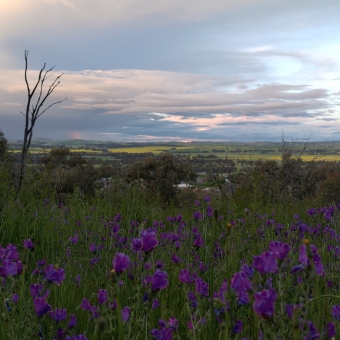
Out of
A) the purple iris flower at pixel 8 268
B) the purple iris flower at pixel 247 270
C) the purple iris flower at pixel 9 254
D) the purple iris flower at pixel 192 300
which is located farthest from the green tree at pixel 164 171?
the purple iris flower at pixel 247 270

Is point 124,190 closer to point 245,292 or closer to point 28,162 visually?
point 28,162

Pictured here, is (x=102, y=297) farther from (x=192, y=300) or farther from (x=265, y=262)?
(x=265, y=262)

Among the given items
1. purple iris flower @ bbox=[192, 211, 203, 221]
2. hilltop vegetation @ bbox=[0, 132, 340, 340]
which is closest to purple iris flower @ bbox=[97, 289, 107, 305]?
hilltop vegetation @ bbox=[0, 132, 340, 340]

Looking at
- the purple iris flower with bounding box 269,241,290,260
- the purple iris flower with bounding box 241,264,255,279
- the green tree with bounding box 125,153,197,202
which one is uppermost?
the purple iris flower with bounding box 269,241,290,260

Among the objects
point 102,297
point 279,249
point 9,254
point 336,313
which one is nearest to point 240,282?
point 279,249

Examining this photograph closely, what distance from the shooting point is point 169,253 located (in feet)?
10.6

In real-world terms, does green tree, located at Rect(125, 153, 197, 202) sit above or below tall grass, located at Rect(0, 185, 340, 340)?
below

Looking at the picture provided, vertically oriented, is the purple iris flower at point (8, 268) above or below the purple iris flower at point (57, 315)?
above

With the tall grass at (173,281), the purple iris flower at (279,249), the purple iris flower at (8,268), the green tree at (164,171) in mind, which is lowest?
the green tree at (164,171)

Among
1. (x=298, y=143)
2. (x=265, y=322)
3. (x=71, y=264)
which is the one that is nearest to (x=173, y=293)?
(x=71, y=264)

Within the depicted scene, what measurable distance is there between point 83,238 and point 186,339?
2136 millimetres

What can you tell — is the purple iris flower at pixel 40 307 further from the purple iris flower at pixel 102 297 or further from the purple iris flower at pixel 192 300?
the purple iris flower at pixel 192 300

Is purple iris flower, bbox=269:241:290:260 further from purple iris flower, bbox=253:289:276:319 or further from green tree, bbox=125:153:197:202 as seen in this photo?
green tree, bbox=125:153:197:202

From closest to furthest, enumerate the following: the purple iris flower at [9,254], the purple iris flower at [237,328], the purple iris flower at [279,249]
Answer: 1. the purple iris flower at [279,249]
2. the purple iris flower at [237,328]
3. the purple iris flower at [9,254]
